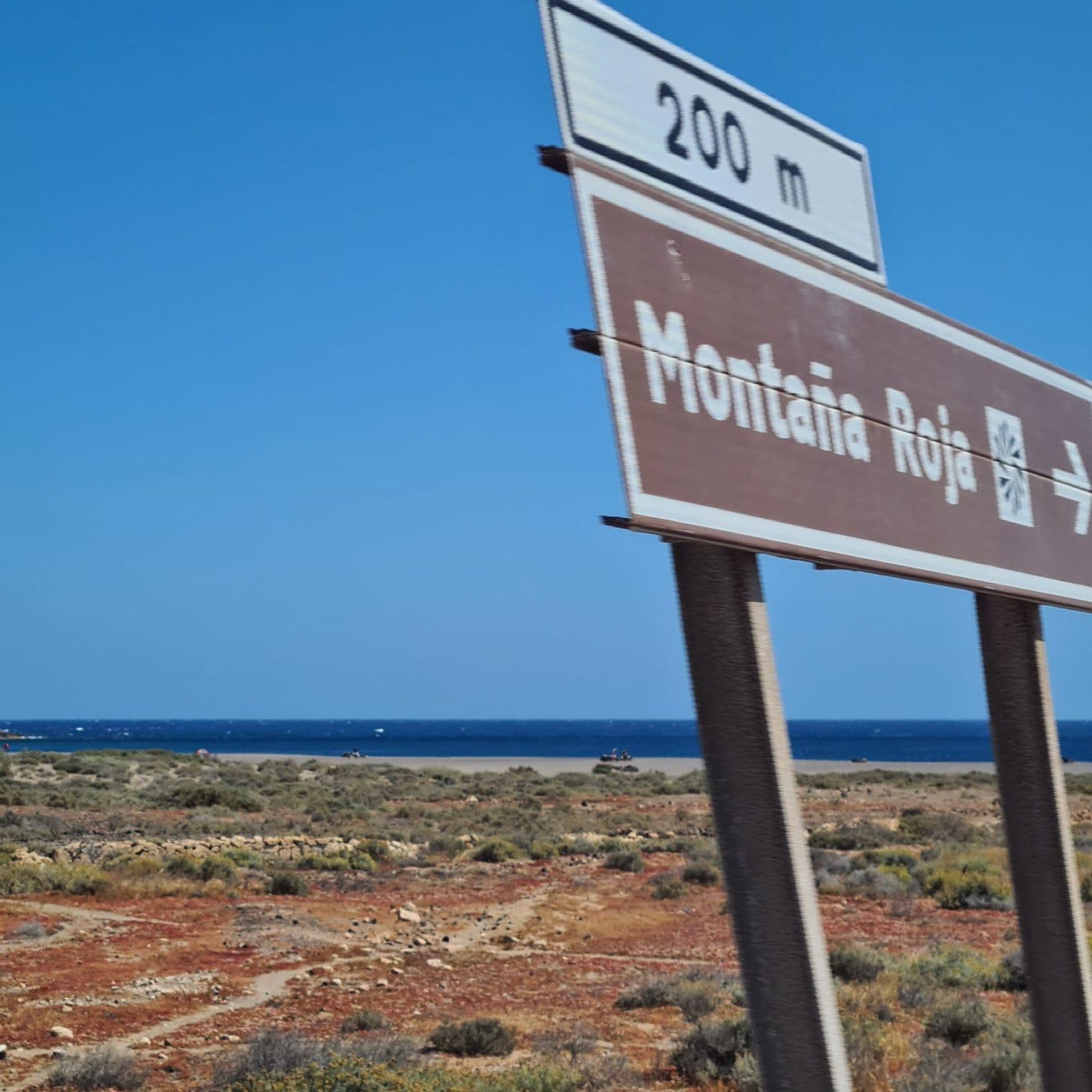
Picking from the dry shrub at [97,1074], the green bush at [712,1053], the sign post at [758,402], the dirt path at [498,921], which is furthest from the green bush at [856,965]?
the sign post at [758,402]

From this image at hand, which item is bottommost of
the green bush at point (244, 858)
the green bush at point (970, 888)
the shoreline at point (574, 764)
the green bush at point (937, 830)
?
the shoreline at point (574, 764)

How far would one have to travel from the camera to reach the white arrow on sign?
4301 millimetres

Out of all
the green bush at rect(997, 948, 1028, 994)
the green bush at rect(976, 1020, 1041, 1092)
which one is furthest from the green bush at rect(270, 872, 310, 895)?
the green bush at rect(976, 1020, 1041, 1092)

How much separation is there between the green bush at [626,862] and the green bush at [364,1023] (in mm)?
12227

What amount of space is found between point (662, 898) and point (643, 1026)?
8368 millimetres

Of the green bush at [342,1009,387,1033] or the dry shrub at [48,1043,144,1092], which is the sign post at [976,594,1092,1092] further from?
the green bush at [342,1009,387,1033]

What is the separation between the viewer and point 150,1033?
10062 mm

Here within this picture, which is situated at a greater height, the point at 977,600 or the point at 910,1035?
the point at 977,600

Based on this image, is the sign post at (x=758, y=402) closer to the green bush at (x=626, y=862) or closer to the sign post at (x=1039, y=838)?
the sign post at (x=1039, y=838)

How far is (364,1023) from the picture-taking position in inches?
404

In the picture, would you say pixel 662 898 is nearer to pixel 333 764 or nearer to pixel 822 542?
pixel 822 542

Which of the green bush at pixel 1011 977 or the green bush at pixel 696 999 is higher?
the green bush at pixel 696 999

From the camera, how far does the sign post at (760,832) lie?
259 cm

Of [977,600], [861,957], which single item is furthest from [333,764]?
[977,600]
